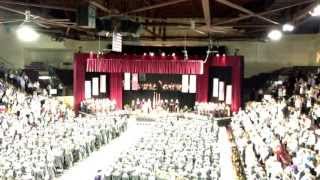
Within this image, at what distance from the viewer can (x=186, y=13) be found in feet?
58.2

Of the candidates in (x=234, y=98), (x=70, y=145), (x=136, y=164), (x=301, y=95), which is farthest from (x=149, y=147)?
(x=234, y=98)

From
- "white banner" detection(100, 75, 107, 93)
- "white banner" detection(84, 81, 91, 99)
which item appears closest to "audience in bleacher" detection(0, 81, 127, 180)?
"white banner" detection(84, 81, 91, 99)

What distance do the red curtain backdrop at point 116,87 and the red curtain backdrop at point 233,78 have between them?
144 inches

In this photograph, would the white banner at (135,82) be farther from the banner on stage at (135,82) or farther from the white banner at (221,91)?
the white banner at (221,91)

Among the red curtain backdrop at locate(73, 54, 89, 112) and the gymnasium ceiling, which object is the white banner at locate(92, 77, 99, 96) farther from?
the gymnasium ceiling

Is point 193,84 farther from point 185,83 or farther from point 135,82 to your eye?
point 135,82

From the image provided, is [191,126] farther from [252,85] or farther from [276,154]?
[252,85]

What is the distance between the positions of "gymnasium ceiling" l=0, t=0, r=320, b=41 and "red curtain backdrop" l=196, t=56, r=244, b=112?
1.21 metres

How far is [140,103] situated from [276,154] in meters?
13.7

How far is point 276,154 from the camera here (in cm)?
948

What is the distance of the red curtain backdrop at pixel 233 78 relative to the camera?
21.3m

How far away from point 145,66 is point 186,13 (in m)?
4.08

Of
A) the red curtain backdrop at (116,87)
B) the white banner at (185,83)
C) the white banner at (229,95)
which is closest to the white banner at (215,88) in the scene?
the white banner at (229,95)

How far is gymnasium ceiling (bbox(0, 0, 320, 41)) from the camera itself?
1186 cm
